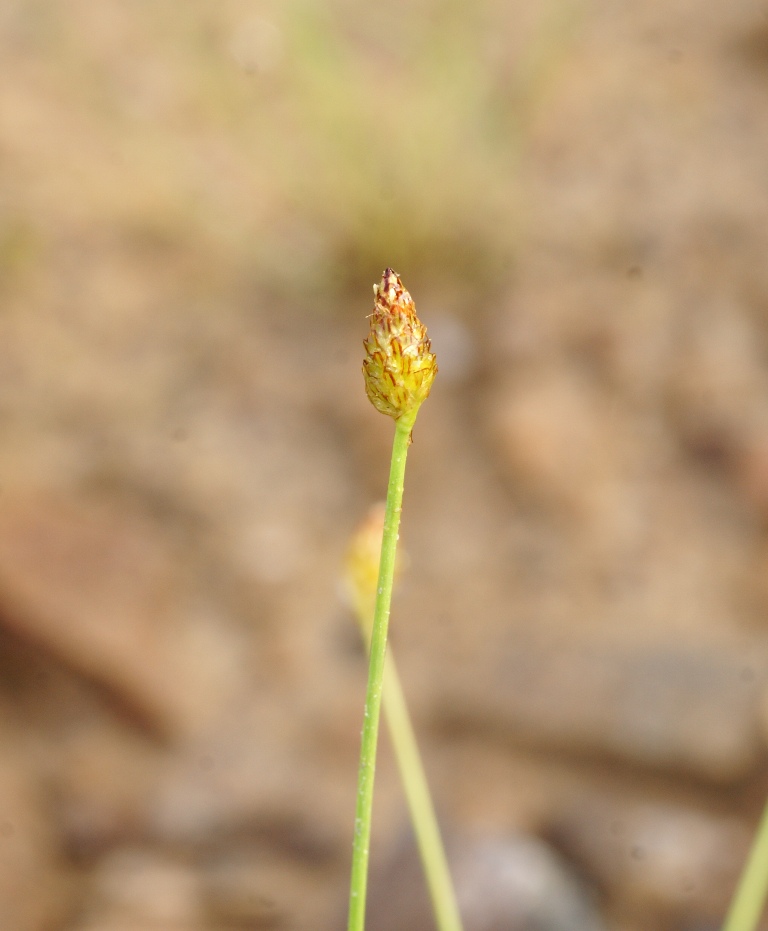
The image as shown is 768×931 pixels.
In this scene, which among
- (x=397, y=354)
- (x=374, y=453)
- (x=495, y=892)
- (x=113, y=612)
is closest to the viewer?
(x=397, y=354)

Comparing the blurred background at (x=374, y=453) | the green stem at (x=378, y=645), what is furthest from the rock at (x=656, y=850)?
the green stem at (x=378, y=645)

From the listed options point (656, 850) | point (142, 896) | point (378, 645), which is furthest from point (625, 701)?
point (378, 645)

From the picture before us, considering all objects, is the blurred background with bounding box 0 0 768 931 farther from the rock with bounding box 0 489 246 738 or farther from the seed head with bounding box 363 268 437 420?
the seed head with bounding box 363 268 437 420

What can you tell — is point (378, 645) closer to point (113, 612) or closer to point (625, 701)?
point (625, 701)

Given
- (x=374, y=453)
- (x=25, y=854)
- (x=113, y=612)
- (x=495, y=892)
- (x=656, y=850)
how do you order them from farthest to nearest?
(x=374, y=453) < (x=113, y=612) < (x=25, y=854) < (x=656, y=850) < (x=495, y=892)

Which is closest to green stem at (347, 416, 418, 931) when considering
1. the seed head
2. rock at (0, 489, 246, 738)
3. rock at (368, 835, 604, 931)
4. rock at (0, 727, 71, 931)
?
the seed head
